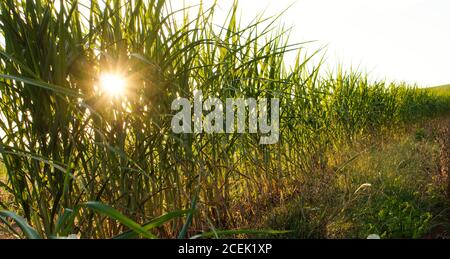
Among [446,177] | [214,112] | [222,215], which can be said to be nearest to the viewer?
[214,112]

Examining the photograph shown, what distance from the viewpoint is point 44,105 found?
1434 mm

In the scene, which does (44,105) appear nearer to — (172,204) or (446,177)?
(172,204)

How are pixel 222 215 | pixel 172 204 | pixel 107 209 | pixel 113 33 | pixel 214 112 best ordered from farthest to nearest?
pixel 222 215 < pixel 214 112 < pixel 172 204 < pixel 113 33 < pixel 107 209

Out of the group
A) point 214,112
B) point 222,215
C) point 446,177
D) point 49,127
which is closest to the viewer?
point 49,127

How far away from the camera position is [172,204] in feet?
6.27

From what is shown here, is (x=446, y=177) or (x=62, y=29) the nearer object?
(x=62, y=29)

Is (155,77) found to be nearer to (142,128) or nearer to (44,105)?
(142,128)

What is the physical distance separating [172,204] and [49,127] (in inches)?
25.7

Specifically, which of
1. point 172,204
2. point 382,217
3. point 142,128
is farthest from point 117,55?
point 382,217

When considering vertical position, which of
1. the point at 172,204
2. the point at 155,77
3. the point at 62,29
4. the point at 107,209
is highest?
the point at 62,29

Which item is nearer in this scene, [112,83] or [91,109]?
[91,109]

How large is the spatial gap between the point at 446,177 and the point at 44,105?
9.34 feet
